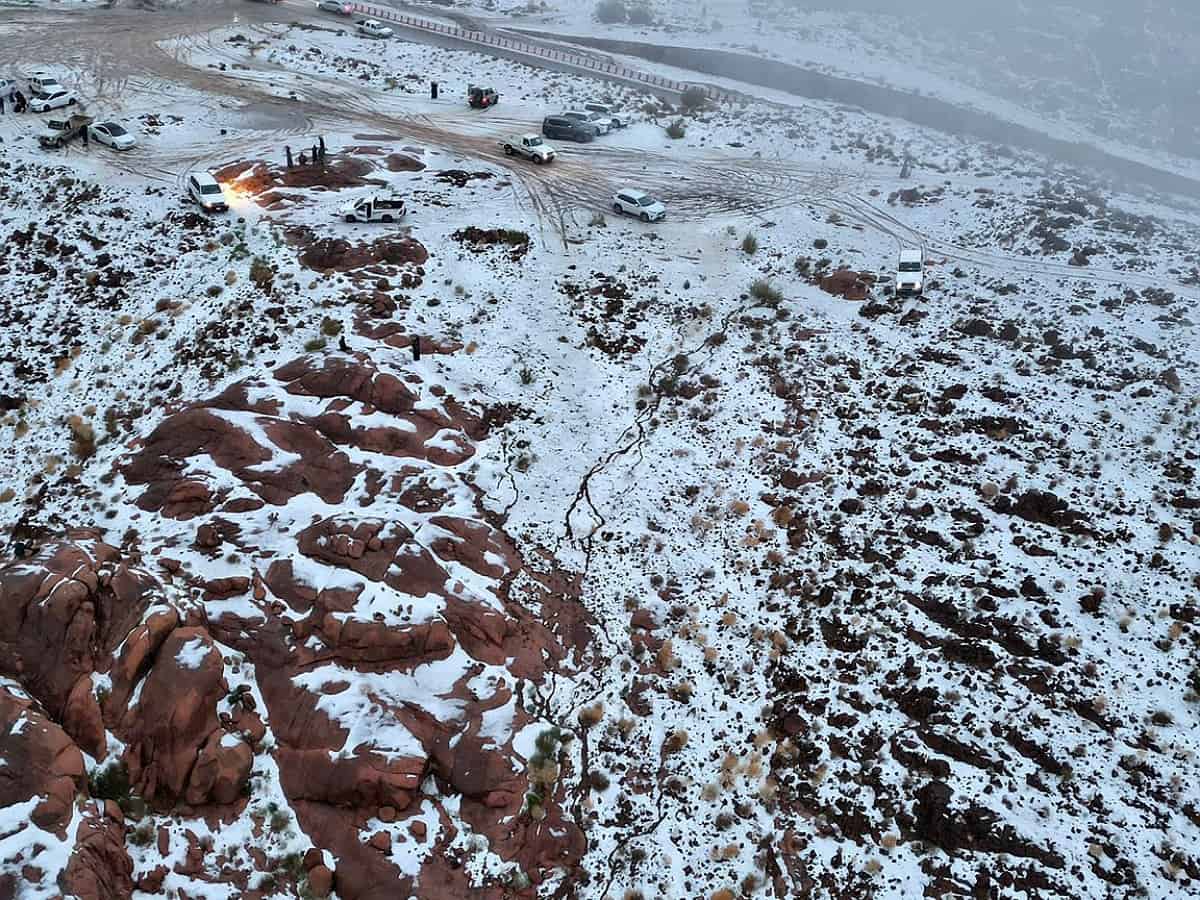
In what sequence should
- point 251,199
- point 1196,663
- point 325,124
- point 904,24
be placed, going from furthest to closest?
1. point 904,24
2. point 325,124
3. point 251,199
4. point 1196,663

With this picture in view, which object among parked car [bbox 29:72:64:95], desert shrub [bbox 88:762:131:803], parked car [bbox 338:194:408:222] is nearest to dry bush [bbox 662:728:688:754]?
desert shrub [bbox 88:762:131:803]

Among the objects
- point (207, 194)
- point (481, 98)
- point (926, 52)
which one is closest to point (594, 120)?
point (481, 98)

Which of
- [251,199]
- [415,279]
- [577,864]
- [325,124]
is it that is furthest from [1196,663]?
[325,124]

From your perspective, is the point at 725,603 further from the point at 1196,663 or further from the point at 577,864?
the point at 1196,663

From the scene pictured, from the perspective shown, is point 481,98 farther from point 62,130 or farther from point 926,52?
point 926,52

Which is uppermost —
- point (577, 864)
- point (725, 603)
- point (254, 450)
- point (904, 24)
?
point (904, 24)

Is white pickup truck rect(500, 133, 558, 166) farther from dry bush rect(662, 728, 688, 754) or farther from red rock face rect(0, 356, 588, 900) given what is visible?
dry bush rect(662, 728, 688, 754)
